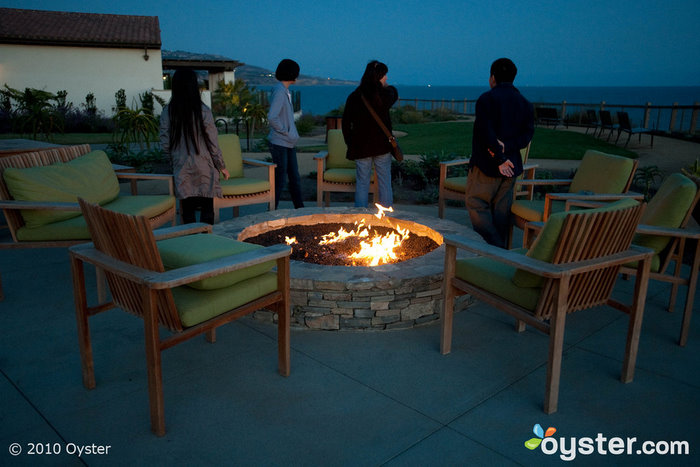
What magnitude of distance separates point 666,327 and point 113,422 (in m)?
3.14

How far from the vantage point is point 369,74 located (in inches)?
184

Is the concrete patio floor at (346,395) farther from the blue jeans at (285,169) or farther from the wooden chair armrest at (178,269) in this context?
the blue jeans at (285,169)

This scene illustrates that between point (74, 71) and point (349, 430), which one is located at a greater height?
point (74, 71)

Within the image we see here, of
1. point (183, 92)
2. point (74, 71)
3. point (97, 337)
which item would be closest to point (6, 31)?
point (74, 71)

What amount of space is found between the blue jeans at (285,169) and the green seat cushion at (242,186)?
267mm

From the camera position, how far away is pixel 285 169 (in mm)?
5375

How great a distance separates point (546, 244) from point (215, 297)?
4.83 feet

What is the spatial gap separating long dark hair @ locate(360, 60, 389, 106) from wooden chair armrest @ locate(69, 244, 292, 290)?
9.07 feet

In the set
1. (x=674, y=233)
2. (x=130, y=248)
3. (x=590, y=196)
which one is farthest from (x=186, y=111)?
(x=674, y=233)

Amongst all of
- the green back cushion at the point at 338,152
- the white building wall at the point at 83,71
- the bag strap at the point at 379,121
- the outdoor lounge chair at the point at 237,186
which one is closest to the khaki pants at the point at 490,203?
the bag strap at the point at 379,121

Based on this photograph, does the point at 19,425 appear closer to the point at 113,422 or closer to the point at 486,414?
the point at 113,422

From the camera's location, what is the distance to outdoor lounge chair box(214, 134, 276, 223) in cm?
484

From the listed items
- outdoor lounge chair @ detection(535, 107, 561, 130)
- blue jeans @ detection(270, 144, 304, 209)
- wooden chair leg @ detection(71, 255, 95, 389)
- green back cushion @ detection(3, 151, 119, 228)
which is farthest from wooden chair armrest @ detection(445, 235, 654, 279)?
outdoor lounge chair @ detection(535, 107, 561, 130)

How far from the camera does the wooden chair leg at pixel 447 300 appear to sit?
267 cm
